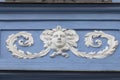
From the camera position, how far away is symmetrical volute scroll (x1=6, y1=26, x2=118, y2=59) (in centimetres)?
755

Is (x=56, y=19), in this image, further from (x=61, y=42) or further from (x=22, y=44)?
(x=22, y=44)

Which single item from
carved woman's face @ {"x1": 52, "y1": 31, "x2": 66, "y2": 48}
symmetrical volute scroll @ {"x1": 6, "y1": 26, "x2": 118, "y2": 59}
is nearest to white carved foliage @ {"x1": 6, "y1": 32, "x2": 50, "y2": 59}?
symmetrical volute scroll @ {"x1": 6, "y1": 26, "x2": 118, "y2": 59}

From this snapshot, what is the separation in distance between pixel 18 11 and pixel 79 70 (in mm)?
1100

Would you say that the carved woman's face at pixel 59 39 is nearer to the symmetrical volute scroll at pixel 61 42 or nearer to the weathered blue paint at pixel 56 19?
the symmetrical volute scroll at pixel 61 42

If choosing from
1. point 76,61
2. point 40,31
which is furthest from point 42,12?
point 76,61

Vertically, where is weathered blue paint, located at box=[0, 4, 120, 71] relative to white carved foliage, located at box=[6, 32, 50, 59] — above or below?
above

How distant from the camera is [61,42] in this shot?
7.58m

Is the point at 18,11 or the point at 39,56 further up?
the point at 18,11

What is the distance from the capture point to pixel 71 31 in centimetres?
762

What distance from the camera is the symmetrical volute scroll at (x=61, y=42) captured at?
7.55m

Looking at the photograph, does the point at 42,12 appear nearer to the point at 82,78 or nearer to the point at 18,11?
the point at 18,11

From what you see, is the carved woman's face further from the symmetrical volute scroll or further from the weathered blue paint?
the weathered blue paint

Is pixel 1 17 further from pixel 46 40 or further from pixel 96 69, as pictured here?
pixel 96 69

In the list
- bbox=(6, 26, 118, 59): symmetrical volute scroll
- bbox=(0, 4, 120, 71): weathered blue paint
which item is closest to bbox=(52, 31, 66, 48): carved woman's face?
bbox=(6, 26, 118, 59): symmetrical volute scroll
